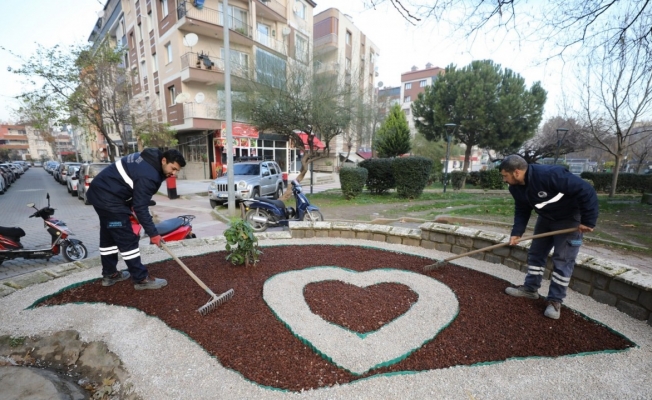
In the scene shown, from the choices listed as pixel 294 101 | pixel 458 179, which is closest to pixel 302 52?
pixel 294 101

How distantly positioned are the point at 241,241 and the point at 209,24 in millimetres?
19379

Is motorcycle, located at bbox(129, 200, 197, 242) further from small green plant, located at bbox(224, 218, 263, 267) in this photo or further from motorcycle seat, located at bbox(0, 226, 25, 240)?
motorcycle seat, located at bbox(0, 226, 25, 240)

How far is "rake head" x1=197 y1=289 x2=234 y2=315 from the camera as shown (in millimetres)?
3053

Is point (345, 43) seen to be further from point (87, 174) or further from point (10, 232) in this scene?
A: point (10, 232)

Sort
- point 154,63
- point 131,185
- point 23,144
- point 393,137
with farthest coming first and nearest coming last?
point 23,144, point 393,137, point 154,63, point 131,185

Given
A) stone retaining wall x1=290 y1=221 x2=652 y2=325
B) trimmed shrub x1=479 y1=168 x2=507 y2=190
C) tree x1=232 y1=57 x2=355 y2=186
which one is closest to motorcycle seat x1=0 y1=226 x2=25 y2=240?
stone retaining wall x1=290 y1=221 x2=652 y2=325

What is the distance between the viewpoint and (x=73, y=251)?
5.27 m

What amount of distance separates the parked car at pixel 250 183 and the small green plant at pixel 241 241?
19.9 feet

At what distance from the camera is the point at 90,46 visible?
43.9 ft

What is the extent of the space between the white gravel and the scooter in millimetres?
2168

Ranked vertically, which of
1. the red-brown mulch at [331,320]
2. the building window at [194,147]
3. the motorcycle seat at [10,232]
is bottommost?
the red-brown mulch at [331,320]

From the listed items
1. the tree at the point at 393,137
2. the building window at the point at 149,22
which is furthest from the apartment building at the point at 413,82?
the building window at the point at 149,22

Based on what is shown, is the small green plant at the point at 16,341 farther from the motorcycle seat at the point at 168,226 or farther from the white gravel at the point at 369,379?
the motorcycle seat at the point at 168,226

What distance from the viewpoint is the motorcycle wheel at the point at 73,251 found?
5148 millimetres
